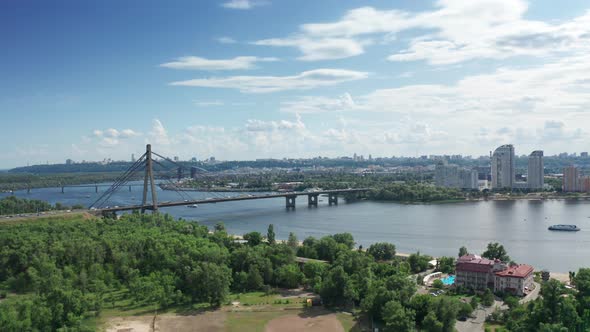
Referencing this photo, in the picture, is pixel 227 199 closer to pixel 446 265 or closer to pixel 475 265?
pixel 446 265

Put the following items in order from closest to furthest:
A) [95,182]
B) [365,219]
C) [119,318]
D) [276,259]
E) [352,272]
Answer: [119,318] < [352,272] < [276,259] < [365,219] < [95,182]

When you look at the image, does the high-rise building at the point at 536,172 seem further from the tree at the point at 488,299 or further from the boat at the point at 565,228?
the tree at the point at 488,299

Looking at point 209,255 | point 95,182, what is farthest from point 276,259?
point 95,182

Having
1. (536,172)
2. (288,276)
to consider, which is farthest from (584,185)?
(288,276)

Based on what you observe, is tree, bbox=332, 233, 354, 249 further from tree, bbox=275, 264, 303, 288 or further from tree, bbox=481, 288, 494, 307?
tree, bbox=481, 288, 494, 307

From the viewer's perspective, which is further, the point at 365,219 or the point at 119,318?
the point at 365,219

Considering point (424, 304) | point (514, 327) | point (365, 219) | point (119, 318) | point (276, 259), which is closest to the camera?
point (514, 327)

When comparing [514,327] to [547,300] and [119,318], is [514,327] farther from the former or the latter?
[119,318]
